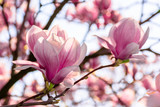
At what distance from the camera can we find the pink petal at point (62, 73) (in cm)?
69

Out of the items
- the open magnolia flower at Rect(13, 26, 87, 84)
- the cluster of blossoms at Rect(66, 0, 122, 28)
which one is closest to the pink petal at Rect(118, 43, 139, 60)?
the open magnolia flower at Rect(13, 26, 87, 84)

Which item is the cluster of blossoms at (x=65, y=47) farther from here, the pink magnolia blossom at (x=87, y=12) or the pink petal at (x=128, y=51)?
the pink magnolia blossom at (x=87, y=12)

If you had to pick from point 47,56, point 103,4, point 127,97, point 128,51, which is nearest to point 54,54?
point 47,56

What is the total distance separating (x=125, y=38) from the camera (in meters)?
0.78

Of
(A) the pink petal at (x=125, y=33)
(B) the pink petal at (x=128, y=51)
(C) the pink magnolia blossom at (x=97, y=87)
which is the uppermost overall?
(A) the pink petal at (x=125, y=33)

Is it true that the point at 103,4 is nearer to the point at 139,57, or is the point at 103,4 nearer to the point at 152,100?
the point at 139,57

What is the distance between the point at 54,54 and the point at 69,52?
5 centimetres

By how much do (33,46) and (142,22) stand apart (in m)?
0.94

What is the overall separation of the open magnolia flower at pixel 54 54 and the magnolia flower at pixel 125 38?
0.13 meters

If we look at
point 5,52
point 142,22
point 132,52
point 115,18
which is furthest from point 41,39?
point 5,52

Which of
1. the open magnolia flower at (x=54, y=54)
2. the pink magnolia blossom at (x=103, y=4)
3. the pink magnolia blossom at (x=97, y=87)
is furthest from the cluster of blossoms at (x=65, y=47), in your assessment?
the pink magnolia blossom at (x=97, y=87)

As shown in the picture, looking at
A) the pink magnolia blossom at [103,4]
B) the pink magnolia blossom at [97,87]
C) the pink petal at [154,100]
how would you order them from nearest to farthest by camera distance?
1. the pink petal at [154,100]
2. the pink magnolia blossom at [103,4]
3. the pink magnolia blossom at [97,87]

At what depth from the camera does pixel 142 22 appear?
4.77 feet

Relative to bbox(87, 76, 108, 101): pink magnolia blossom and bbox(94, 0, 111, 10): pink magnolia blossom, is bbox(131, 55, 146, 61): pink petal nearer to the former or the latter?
bbox(94, 0, 111, 10): pink magnolia blossom
